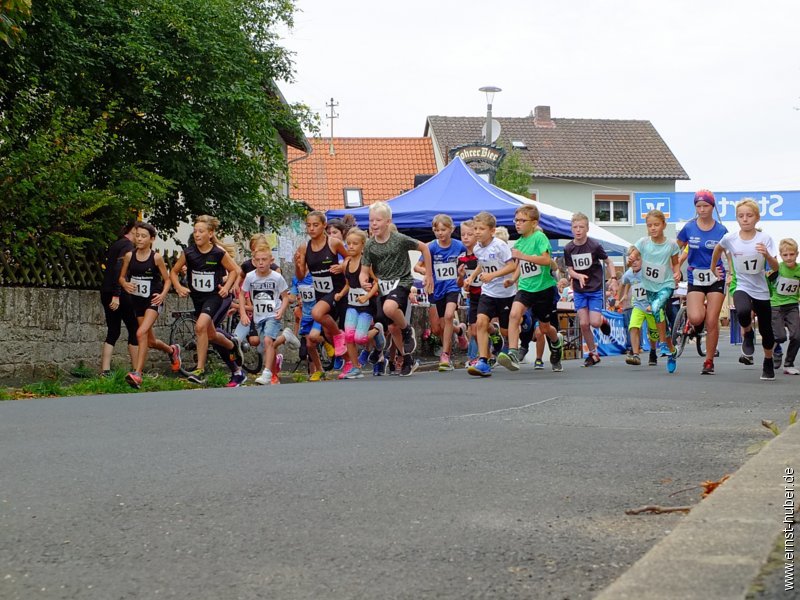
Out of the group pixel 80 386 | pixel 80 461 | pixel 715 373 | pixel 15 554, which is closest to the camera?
pixel 15 554

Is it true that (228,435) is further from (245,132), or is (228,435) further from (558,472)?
(245,132)

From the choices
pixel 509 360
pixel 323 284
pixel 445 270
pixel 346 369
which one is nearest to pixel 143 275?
pixel 323 284

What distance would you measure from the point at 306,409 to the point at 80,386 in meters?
4.23

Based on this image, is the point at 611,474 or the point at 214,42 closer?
the point at 611,474

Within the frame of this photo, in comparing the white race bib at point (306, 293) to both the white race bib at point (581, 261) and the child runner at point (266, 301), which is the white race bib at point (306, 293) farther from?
the white race bib at point (581, 261)

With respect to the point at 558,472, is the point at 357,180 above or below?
above

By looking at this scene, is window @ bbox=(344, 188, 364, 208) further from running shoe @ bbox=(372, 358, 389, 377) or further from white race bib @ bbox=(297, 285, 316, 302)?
white race bib @ bbox=(297, 285, 316, 302)

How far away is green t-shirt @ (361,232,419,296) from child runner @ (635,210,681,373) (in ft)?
9.00

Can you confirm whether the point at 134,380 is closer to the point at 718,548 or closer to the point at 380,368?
the point at 380,368

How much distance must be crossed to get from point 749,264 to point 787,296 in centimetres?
254

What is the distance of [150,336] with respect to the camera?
14.3 metres

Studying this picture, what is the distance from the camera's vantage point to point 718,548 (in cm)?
338

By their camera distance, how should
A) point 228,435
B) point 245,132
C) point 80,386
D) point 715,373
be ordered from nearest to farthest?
point 228,435 < point 80,386 < point 715,373 < point 245,132

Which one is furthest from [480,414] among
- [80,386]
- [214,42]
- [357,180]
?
[357,180]
